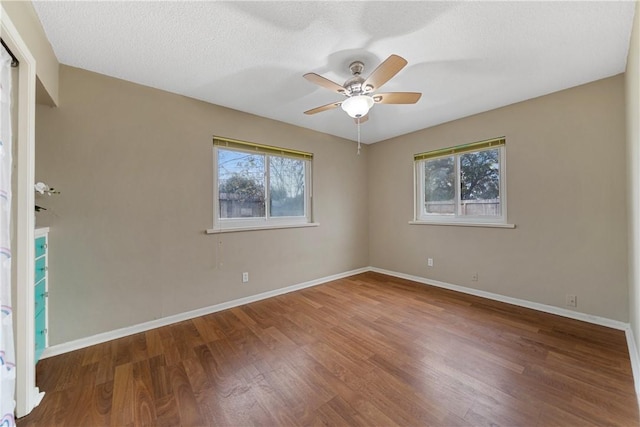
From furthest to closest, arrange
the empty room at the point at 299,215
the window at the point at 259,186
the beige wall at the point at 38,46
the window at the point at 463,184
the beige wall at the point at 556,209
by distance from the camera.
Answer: the window at the point at 463,184 → the window at the point at 259,186 → the beige wall at the point at 556,209 → the empty room at the point at 299,215 → the beige wall at the point at 38,46

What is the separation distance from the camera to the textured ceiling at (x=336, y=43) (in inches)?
58.5

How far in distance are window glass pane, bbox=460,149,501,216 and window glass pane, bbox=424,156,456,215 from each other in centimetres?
13

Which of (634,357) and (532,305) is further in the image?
(532,305)

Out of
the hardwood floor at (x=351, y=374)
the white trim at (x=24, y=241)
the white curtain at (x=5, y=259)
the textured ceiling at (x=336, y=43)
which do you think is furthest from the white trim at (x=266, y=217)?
the white curtain at (x=5, y=259)

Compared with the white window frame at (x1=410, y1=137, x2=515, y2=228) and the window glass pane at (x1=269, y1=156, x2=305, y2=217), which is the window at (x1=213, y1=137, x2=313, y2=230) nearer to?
the window glass pane at (x1=269, y1=156, x2=305, y2=217)

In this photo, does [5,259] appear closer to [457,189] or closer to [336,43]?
[336,43]

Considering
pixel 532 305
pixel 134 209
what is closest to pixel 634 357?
pixel 532 305

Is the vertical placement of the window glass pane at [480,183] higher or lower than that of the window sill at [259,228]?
higher

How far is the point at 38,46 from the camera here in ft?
5.19

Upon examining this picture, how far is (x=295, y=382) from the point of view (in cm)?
163

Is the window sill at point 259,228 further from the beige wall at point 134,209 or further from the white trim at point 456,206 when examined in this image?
the white trim at point 456,206

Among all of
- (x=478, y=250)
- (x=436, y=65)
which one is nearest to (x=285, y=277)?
(x=478, y=250)

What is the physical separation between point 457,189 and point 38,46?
4153mm

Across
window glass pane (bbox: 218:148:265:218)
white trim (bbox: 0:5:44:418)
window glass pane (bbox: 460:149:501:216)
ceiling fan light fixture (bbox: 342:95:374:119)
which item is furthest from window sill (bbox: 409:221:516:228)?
white trim (bbox: 0:5:44:418)
